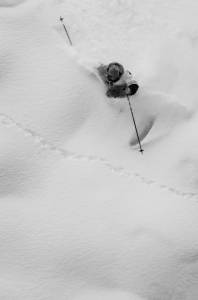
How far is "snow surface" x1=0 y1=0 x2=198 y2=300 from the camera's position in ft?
15.1

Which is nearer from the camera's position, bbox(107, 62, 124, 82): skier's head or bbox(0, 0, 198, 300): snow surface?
bbox(0, 0, 198, 300): snow surface

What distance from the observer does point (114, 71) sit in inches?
201

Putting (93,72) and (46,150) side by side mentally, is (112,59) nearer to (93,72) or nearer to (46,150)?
(93,72)

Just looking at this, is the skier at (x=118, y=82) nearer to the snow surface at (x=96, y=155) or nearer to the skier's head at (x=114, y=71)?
the skier's head at (x=114, y=71)

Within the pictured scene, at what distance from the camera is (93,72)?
206 inches

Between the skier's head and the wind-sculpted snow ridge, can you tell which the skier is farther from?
the wind-sculpted snow ridge

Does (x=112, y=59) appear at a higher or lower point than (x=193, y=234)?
higher

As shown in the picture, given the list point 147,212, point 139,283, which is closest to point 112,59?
point 147,212

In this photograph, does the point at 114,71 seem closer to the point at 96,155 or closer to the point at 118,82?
the point at 118,82

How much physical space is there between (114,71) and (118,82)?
5.6 inches

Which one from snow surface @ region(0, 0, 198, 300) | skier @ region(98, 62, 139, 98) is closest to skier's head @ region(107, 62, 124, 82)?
skier @ region(98, 62, 139, 98)

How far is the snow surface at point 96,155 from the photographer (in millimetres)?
4617

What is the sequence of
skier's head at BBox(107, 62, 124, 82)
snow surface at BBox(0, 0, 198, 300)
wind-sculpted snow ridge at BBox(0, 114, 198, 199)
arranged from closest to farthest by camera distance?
1. snow surface at BBox(0, 0, 198, 300)
2. wind-sculpted snow ridge at BBox(0, 114, 198, 199)
3. skier's head at BBox(107, 62, 124, 82)

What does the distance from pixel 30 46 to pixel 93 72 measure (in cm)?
81
